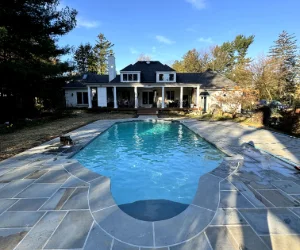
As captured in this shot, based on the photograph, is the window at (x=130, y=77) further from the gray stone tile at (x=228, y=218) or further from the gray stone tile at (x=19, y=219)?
the gray stone tile at (x=228, y=218)

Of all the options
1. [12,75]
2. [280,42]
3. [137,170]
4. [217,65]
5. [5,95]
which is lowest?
[137,170]

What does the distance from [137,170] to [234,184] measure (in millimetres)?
2878

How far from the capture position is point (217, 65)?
1615 inches

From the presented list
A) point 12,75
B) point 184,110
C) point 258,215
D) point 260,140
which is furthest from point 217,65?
point 258,215

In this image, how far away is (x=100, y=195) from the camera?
11.4 feet

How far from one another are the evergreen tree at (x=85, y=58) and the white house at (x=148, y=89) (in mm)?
16322

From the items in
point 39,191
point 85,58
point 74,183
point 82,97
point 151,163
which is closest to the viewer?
point 39,191

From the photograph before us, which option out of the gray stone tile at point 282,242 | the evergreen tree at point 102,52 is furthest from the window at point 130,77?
the evergreen tree at point 102,52

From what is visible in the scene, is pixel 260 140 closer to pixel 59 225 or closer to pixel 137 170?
pixel 137 170

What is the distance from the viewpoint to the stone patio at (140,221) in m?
2.29

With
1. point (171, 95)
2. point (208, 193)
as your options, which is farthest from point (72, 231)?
point (171, 95)

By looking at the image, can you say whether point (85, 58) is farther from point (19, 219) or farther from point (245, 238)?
point (245, 238)

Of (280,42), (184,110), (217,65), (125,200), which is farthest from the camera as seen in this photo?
(217,65)

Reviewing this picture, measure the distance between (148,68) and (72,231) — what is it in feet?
74.9
